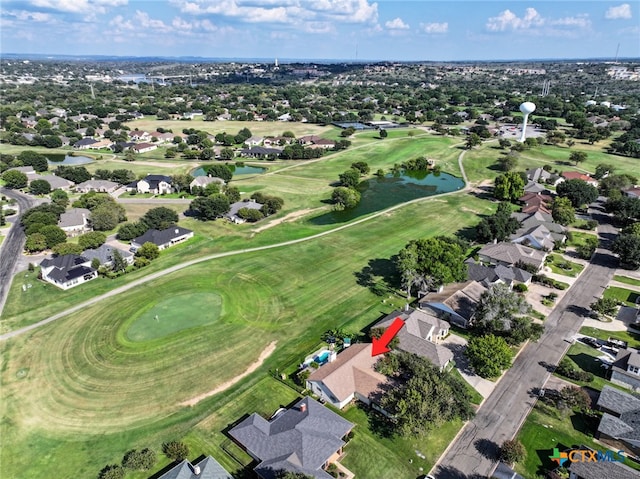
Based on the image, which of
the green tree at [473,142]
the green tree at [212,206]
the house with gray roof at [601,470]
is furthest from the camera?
the green tree at [473,142]

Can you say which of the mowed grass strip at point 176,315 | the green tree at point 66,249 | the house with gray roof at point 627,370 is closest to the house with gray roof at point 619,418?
the house with gray roof at point 627,370

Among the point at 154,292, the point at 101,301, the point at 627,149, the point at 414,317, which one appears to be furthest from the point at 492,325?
the point at 627,149

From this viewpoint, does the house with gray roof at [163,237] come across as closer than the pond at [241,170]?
Yes

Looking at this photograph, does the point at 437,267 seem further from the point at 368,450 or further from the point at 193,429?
the point at 193,429

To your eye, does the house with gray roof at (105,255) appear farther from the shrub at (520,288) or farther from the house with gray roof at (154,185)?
the shrub at (520,288)

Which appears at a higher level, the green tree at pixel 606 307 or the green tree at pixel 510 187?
the green tree at pixel 510 187
